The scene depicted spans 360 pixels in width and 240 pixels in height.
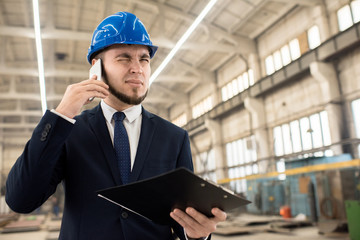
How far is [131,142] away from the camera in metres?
1.69

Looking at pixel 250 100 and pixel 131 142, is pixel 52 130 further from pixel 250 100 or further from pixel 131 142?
pixel 250 100

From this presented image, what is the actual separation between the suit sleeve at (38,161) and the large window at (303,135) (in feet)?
46.3

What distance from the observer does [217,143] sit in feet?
76.6

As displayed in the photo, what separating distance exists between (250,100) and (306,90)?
3.68m

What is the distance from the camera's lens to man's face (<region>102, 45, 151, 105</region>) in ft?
5.51

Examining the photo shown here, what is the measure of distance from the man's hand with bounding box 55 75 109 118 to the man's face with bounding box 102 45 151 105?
0.58 feet

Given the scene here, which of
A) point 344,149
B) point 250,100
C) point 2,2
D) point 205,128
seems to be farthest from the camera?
point 205,128

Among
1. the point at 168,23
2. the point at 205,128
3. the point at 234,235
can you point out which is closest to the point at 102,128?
the point at 234,235

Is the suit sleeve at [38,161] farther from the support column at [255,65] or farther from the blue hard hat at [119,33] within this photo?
the support column at [255,65]

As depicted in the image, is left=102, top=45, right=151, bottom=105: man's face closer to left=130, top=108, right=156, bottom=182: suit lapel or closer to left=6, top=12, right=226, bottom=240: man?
left=6, top=12, right=226, bottom=240: man

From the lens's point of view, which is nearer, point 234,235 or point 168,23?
point 234,235

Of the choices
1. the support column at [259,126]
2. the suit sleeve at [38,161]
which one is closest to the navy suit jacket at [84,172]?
the suit sleeve at [38,161]

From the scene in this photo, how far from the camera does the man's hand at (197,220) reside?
134cm

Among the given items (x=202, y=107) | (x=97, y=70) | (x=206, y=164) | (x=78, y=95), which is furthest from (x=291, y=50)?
(x=78, y=95)
